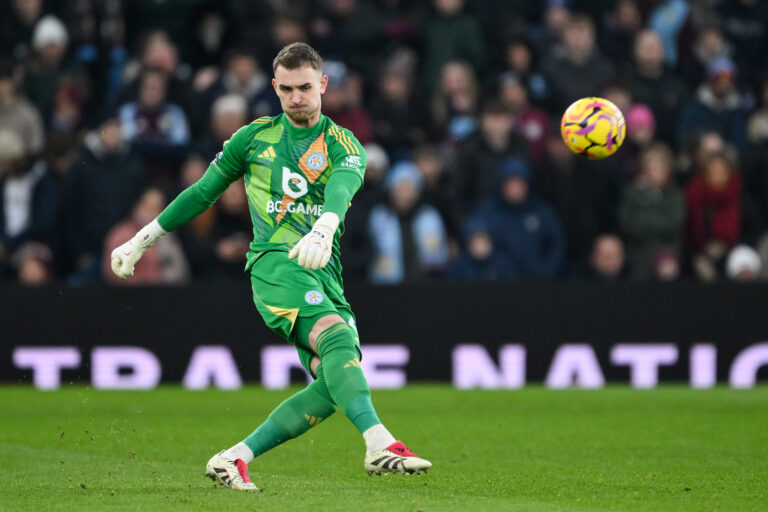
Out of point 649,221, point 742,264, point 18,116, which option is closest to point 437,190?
point 649,221

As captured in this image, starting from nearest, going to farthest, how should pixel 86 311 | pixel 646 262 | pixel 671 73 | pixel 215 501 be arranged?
1. pixel 215 501
2. pixel 86 311
3. pixel 646 262
4. pixel 671 73

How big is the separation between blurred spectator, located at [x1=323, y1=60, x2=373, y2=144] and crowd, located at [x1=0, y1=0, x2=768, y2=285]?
0.03m

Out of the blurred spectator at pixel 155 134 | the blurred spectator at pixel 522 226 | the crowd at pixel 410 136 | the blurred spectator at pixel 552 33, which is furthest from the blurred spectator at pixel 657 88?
the blurred spectator at pixel 155 134

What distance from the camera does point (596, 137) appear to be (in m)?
9.04

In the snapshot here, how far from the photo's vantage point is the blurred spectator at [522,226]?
14266 mm

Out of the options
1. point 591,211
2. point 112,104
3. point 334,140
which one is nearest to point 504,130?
point 591,211

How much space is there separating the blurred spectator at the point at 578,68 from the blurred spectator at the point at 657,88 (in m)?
0.39

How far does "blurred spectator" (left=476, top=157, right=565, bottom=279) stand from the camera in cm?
1427

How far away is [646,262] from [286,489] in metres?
8.61

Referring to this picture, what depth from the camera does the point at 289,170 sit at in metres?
7.10

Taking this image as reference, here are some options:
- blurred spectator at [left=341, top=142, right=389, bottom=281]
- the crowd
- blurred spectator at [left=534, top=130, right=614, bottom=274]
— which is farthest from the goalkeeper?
Answer: blurred spectator at [left=534, top=130, right=614, bottom=274]

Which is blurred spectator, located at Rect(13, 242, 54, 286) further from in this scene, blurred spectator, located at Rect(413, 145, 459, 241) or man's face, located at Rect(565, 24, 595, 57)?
man's face, located at Rect(565, 24, 595, 57)

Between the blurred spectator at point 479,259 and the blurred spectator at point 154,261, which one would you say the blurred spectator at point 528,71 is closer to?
the blurred spectator at point 479,259

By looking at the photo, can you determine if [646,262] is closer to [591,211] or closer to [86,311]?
[591,211]
